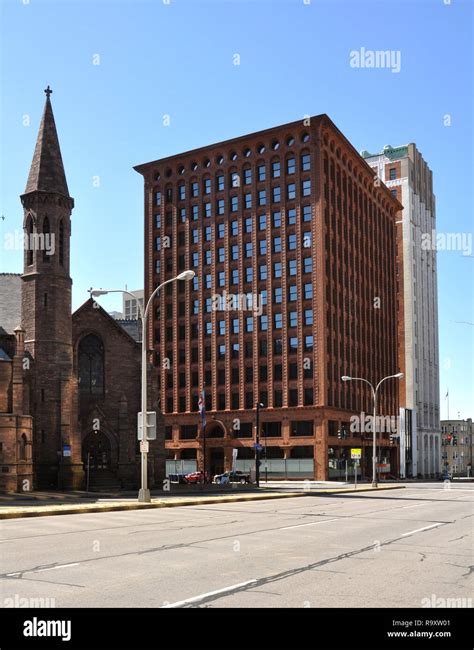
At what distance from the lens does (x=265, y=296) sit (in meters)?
86.6

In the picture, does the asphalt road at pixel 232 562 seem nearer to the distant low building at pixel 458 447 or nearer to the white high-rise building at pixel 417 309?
the white high-rise building at pixel 417 309

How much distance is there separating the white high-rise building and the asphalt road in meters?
96.1

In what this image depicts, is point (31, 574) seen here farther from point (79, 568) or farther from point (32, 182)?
point (32, 182)

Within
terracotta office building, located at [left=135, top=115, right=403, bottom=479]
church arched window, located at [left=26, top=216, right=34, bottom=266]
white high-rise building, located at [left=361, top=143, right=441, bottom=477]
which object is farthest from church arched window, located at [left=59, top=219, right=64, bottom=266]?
white high-rise building, located at [left=361, top=143, right=441, bottom=477]

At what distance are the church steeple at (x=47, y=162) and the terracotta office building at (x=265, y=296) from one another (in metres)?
40.1

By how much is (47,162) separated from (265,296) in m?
42.4

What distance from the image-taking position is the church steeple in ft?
155

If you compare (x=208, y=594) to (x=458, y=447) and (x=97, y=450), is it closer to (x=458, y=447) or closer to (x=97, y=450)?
(x=97, y=450)

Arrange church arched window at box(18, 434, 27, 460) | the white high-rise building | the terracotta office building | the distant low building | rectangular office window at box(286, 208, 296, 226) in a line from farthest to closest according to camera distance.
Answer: the distant low building
the white high-rise building
rectangular office window at box(286, 208, 296, 226)
the terracotta office building
church arched window at box(18, 434, 27, 460)

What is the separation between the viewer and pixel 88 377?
53.4m

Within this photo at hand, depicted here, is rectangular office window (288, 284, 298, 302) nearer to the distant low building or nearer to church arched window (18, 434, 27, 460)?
church arched window (18, 434, 27, 460)

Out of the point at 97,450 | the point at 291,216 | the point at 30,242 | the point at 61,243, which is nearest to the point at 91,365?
the point at 97,450

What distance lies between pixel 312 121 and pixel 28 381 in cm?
5211

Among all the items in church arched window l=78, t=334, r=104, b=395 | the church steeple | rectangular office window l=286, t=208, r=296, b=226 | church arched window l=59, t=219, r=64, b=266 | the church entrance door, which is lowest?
the church entrance door
